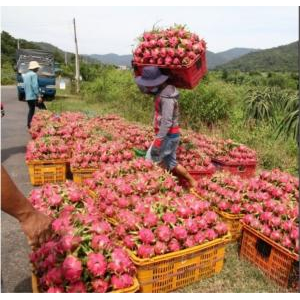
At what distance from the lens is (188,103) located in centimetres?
1088

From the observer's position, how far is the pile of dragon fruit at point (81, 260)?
8.21ft

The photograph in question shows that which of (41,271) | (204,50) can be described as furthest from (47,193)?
(204,50)

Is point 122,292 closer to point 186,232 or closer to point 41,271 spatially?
point 41,271

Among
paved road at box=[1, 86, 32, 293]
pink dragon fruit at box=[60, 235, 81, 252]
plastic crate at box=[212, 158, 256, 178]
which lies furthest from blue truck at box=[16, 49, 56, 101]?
pink dragon fruit at box=[60, 235, 81, 252]

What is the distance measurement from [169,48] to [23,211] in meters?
4.37

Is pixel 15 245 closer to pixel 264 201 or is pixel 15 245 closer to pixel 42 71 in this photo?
pixel 264 201

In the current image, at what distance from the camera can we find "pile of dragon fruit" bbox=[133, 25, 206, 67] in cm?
560

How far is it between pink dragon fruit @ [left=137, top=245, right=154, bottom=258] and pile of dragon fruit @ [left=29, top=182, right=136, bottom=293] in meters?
0.15

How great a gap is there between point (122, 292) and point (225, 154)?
4261 millimetres

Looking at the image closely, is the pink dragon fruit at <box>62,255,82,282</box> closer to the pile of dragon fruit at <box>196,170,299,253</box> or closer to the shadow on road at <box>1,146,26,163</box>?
the pile of dragon fruit at <box>196,170,299,253</box>

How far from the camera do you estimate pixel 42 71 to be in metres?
21.8

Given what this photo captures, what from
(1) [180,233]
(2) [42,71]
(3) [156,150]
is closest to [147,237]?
(1) [180,233]

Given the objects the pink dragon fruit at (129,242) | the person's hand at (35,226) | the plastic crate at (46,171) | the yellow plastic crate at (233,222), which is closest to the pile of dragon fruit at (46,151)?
the plastic crate at (46,171)

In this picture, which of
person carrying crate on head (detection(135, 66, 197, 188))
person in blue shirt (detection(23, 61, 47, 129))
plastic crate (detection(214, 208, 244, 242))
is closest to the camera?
plastic crate (detection(214, 208, 244, 242))
